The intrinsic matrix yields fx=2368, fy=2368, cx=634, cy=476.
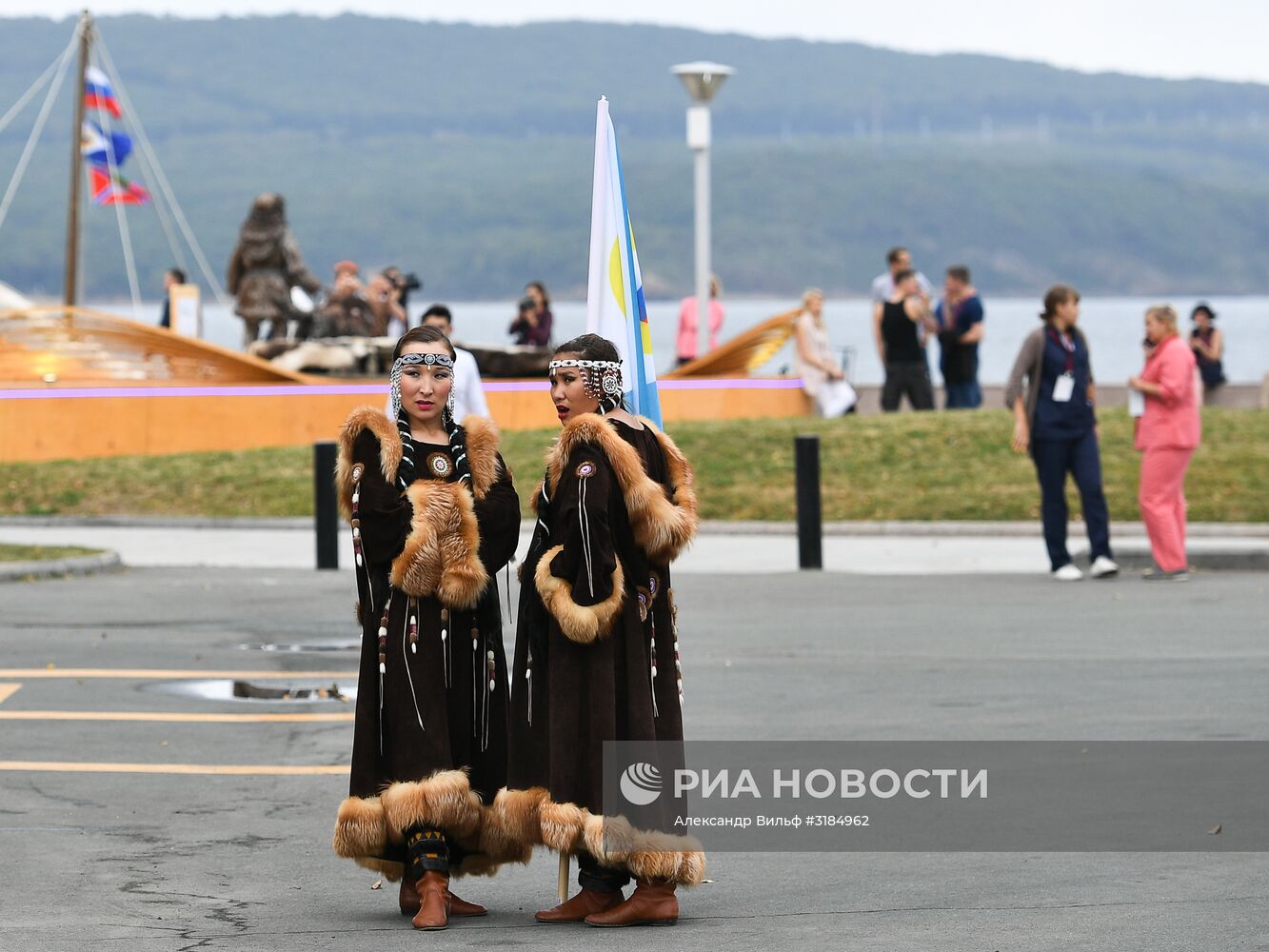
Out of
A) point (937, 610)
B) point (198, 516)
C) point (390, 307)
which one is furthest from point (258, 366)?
Result: point (937, 610)

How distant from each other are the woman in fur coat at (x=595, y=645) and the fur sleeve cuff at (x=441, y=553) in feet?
0.52

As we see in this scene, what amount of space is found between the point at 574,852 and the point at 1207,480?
50.3 feet

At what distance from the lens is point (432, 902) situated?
625cm

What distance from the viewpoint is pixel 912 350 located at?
24812 millimetres

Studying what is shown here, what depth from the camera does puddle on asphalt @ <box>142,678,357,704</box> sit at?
10703mm

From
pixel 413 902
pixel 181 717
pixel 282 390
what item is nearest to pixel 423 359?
pixel 413 902

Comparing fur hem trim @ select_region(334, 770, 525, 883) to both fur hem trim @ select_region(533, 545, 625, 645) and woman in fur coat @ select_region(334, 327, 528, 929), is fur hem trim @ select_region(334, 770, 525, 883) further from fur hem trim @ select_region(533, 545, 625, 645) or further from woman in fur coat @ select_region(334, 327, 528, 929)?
fur hem trim @ select_region(533, 545, 625, 645)

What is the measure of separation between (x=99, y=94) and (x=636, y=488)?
33.1 meters

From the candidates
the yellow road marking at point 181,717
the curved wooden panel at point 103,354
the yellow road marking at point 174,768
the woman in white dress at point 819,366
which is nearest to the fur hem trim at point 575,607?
the yellow road marking at point 174,768

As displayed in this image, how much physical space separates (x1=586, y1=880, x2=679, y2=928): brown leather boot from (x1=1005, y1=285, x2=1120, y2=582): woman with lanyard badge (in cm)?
919

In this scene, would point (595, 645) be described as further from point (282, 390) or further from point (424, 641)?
point (282, 390)

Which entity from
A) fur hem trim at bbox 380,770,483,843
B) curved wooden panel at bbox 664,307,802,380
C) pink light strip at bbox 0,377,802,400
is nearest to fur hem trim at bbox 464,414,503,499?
fur hem trim at bbox 380,770,483,843

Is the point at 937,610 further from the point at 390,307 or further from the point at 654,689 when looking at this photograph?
the point at 390,307

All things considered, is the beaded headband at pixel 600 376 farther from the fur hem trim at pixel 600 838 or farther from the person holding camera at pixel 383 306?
the person holding camera at pixel 383 306
